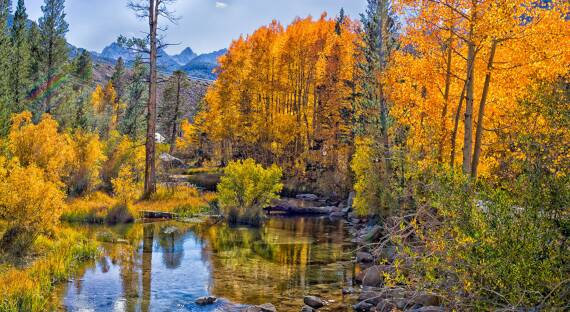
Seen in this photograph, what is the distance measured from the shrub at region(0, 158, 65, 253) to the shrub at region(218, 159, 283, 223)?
10113 mm

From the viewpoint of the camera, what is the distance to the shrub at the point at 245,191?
832 inches

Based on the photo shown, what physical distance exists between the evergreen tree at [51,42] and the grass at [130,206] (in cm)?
1619

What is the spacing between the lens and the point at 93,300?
29.9 ft

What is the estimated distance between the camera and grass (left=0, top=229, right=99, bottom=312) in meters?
7.83

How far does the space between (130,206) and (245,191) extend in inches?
205

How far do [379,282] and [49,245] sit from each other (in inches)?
348

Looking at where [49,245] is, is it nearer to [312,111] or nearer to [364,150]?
[364,150]

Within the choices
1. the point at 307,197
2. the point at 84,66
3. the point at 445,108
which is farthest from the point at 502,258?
the point at 84,66

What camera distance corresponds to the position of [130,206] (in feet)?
64.2

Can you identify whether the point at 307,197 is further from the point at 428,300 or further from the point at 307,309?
the point at 428,300

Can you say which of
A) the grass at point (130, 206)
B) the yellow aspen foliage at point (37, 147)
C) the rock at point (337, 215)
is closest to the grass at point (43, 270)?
the grass at point (130, 206)

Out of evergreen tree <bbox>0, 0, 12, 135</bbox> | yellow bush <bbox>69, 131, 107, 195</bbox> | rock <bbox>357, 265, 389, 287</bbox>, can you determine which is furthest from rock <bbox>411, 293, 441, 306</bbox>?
evergreen tree <bbox>0, 0, 12, 135</bbox>

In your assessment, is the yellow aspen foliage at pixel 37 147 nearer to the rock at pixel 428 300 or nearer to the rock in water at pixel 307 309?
the rock in water at pixel 307 309

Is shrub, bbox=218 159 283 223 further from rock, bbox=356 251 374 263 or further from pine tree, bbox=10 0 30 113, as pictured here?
pine tree, bbox=10 0 30 113
